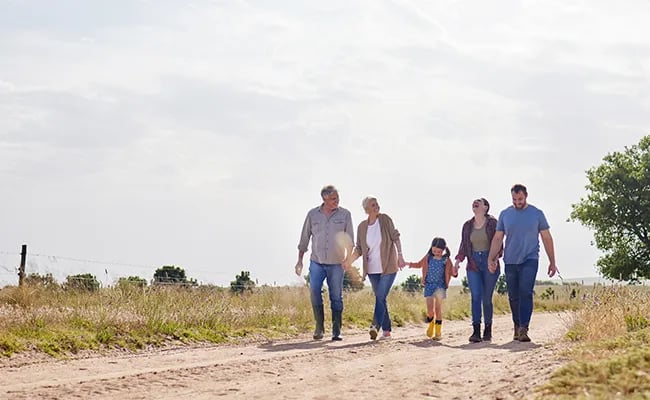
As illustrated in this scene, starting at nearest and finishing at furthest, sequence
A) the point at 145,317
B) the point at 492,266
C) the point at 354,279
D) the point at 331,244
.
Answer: the point at 492,266
the point at 145,317
the point at 331,244
the point at 354,279

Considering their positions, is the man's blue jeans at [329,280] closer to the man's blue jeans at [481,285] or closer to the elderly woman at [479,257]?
the elderly woman at [479,257]

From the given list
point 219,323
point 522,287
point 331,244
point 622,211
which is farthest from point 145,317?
point 622,211

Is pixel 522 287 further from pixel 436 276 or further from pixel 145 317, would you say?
pixel 145 317

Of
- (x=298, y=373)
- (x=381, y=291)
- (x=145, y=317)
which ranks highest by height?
(x=381, y=291)

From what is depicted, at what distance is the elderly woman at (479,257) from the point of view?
13.4 meters

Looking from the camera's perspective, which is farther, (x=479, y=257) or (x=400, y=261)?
(x=400, y=261)

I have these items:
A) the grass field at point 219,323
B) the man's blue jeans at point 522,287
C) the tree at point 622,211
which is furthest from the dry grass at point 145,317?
the tree at point 622,211

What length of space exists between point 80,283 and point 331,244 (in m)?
5.26

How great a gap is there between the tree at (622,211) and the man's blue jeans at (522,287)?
33.9 meters

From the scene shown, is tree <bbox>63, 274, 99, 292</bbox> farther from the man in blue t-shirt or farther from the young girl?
the man in blue t-shirt

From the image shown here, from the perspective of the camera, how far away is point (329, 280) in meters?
14.0

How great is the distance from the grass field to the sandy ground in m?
0.49

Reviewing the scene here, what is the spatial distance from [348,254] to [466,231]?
1.85 m

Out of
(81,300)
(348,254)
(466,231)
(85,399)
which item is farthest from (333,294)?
(85,399)
